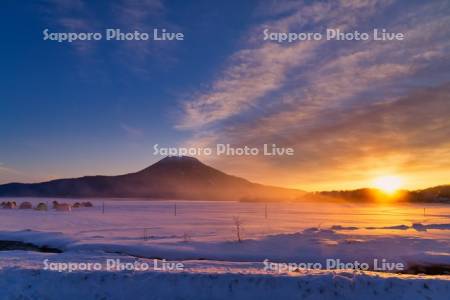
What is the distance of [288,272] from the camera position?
11852mm

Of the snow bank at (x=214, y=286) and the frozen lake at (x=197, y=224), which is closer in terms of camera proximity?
the snow bank at (x=214, y=286)

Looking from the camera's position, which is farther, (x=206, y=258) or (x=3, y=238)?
(x=3, y=238)

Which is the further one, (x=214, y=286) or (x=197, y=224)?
(x=197, y=224)

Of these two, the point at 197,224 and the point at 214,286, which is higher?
the point at 197,224

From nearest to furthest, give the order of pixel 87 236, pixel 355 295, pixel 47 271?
pixel 355 295
pixel 47 271
pixel 87 236

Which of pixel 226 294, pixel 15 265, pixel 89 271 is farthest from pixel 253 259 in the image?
pixel 15 265

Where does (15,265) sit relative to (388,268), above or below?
above

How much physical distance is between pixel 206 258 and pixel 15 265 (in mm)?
6953

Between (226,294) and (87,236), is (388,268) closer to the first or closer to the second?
(226,294)

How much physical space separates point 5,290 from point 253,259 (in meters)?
8.97

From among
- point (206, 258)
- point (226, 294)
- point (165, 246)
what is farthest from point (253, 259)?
point (226, 294)

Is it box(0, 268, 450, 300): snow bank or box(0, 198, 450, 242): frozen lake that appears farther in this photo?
box(0, 198, 450, 242): frozen lake

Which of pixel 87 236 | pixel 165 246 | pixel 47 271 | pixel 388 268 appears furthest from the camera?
pixel 87 236

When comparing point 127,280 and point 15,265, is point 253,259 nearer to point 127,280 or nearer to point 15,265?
Result: point 127,280
